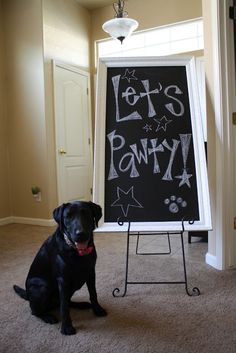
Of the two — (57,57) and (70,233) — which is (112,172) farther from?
(57,57)

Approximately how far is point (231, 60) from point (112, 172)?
1.18 m

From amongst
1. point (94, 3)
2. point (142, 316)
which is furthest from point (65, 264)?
point (94, 3)

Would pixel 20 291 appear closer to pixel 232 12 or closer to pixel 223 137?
pixel 223 137

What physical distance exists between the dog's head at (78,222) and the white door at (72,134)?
2728 mm

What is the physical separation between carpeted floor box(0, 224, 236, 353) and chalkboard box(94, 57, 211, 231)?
44cm

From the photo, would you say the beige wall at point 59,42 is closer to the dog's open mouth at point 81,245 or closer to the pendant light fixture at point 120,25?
the pendant light fixture at point 120,25

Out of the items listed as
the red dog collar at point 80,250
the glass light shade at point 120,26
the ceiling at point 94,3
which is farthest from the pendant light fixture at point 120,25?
the red dog collar at point 80,250

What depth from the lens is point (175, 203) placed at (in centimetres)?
201

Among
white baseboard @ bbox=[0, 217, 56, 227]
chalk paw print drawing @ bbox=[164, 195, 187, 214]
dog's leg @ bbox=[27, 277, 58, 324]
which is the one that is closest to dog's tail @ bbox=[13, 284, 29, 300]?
dog's leg @ bbox=[27, 277, 58, 324]

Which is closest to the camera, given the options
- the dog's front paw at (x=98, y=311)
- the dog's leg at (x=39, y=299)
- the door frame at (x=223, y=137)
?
the dog's leg at (x=39, y=299)

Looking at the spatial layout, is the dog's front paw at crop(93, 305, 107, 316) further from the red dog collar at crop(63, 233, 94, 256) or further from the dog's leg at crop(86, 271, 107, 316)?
the red dog collar at crop(63, 233, 94, 256)

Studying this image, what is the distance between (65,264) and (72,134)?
3.17 m

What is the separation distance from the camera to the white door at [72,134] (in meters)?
4.32

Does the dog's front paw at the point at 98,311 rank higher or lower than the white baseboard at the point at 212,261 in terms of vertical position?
lower
